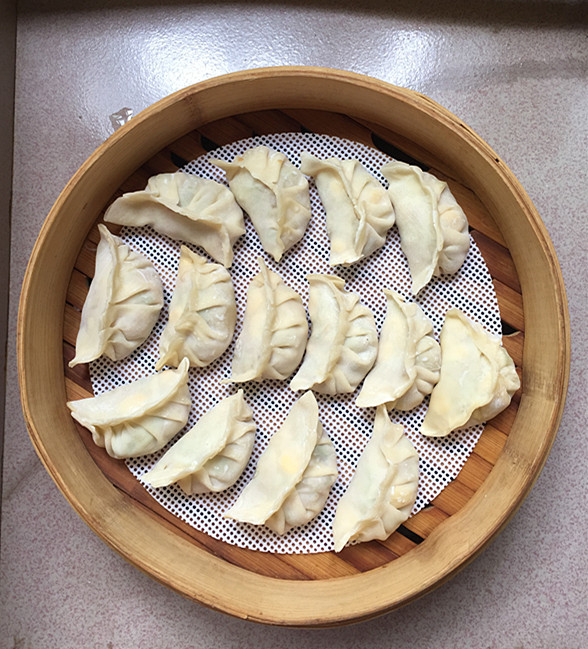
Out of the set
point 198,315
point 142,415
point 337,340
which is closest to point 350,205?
point 337,340

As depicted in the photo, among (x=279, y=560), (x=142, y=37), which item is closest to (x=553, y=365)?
(x=279, y=560)

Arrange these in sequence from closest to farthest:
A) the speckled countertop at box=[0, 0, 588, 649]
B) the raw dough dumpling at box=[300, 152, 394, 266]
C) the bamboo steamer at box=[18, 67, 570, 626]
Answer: the bamboo steamer at box=[18, 67, 570, 626], the raw dough dumpling at box=[300, 152, 394, 266], the speckled countertop at box=[0, 0, 588, 649]

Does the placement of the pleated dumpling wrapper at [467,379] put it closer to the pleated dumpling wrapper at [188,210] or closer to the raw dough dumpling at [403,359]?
the raw dough dumpling at [403,359]

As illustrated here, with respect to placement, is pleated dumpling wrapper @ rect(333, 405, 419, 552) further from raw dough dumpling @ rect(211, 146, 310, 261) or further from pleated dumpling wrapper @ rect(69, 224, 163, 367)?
pleated dumpling wrapper @ rect(69, 224, 163, 367)

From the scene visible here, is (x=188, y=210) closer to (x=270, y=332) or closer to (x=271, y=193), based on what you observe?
(x=271, y=193)

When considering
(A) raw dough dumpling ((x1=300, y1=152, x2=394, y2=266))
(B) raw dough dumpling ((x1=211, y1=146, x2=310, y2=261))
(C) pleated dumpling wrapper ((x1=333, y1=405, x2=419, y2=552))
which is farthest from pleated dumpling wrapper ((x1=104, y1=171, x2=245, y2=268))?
(C) pleated dumpling wrapper ((x1=333, y1=405, x2=419, y2=552))
